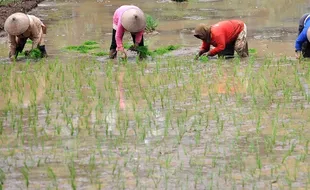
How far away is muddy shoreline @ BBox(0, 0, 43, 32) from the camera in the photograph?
14397 mm

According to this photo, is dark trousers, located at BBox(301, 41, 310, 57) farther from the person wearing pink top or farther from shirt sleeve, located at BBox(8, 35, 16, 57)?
shirt sleeve, located at BBox(8, 35, 16, 57)

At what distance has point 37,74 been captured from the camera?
8.86 meters

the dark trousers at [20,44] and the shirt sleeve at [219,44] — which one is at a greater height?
the shirt sleeve at [219,44]

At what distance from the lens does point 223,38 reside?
9547mm

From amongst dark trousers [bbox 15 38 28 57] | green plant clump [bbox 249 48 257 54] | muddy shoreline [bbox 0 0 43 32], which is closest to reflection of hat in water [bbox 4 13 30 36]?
dark trousers [bbox 15 38 28 57]

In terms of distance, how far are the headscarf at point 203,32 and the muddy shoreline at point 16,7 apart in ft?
17.4

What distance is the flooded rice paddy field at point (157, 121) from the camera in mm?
4996

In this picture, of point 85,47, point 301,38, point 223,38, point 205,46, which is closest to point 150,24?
point 85,47

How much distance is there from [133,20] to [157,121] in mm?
3441

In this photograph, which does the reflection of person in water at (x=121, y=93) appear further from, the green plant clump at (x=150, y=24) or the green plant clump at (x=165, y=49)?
the green plant clump at (x=150, y=24)

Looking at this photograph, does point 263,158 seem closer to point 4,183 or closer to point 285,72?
point 4,183

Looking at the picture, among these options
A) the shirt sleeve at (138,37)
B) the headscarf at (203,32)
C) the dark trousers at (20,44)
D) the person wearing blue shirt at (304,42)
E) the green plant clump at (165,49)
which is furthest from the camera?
the green plant clump at (165,49)

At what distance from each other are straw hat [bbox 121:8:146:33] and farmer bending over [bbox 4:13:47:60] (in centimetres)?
127

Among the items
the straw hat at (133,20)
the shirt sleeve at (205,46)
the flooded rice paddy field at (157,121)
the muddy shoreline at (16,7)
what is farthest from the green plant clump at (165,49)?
the muddy shoreline at (16,7)
